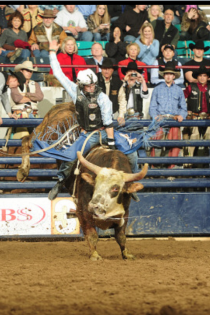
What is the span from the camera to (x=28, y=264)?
19.9 feet

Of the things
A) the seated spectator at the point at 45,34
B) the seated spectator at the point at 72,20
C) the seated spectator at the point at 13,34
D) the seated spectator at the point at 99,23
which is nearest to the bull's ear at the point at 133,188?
the seated spectator at the point at 45,34

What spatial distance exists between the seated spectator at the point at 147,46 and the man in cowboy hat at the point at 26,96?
8.69 feet

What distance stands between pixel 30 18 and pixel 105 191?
7.42 meters

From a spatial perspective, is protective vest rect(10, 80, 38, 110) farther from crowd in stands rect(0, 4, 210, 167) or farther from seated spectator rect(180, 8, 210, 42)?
seated spectator rect(180, 8, 210, 42)

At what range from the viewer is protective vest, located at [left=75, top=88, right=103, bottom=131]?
271 inches

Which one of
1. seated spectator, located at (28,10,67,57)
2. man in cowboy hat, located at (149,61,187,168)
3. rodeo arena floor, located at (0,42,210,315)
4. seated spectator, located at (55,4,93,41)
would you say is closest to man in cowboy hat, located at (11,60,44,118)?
rodeo arena floor, located at (0,42,210,315)

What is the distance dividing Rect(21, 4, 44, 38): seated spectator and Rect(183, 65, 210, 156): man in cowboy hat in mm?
4211

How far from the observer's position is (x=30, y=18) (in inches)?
471

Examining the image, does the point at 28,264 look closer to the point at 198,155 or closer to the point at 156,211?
the point at 156,211

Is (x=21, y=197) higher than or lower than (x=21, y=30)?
lower

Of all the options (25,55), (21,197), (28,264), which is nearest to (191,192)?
(21,197)

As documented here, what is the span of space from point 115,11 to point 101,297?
10.2m

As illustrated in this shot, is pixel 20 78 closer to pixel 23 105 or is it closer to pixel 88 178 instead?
pixel 23 105

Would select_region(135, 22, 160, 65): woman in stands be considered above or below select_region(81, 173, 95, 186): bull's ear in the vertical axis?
above
